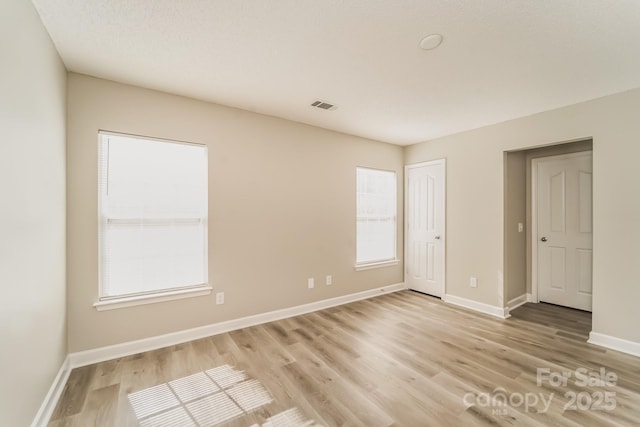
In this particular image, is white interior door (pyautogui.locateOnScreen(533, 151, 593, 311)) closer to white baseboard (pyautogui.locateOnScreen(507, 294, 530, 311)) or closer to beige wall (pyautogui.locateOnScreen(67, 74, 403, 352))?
white baseboard (pyautogui.locateOnScreen(507, 294, 530, 311))

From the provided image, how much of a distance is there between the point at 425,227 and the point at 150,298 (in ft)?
12.9

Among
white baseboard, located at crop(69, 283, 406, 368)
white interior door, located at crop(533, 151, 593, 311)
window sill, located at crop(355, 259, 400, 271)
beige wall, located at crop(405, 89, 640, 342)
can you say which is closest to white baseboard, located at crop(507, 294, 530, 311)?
white interior door, located at crop(533, 151, 593, 311)

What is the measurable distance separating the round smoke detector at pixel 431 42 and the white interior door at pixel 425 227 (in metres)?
2.54

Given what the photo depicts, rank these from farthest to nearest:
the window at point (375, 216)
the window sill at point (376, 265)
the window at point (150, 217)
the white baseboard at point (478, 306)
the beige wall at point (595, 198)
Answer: the window at point (375, 216) < the window sill at point (376, 265) < the white baseboard at point (478, 306) < the beige wall at point (595, 198) < the window at point (150, 217)

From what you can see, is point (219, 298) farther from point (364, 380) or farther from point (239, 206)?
point (364, 380)

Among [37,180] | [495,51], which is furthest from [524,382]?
[37,180]

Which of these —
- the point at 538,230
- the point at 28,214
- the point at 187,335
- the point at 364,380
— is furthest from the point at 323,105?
the point at 538,230

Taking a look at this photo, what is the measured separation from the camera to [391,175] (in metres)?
4.74

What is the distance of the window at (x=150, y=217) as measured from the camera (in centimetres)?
249

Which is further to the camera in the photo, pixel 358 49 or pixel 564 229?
pixel 564 229

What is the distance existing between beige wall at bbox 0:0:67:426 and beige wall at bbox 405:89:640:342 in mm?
4460

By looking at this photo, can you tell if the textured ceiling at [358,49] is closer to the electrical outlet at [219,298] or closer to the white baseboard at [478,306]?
the electrical outlet at [219,298]

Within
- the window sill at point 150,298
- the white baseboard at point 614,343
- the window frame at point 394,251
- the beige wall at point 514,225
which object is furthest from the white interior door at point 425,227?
the window sill at point 150,298

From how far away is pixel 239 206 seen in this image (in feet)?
10.3
